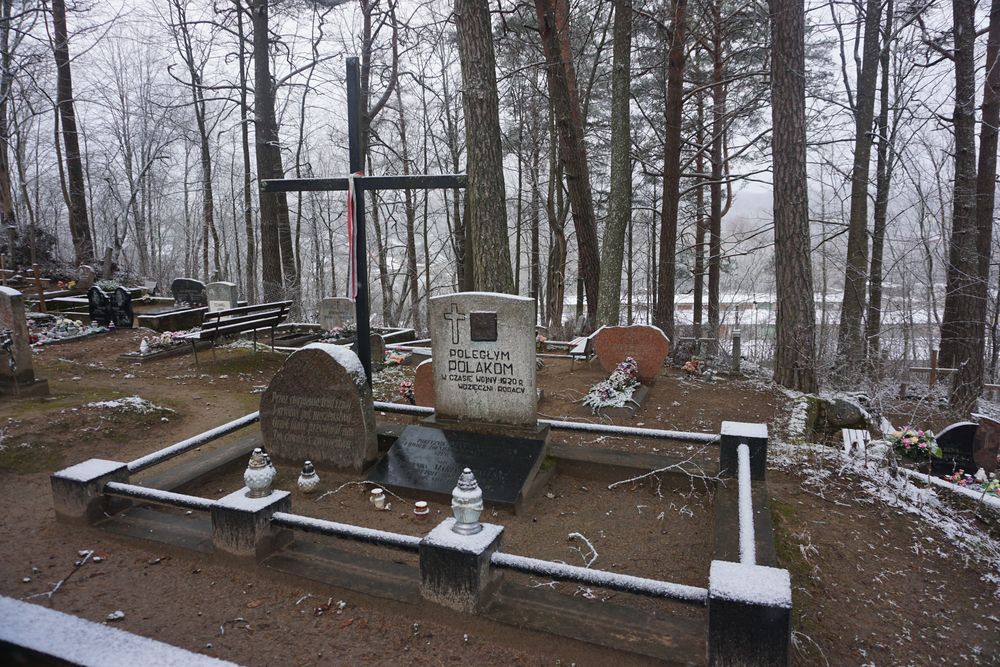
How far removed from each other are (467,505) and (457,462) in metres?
1.94

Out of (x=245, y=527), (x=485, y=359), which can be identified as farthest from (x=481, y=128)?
(x=245, y=527)

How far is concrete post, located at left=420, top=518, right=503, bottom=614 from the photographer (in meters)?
3.10

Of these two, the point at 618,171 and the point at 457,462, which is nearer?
the point at 457,462

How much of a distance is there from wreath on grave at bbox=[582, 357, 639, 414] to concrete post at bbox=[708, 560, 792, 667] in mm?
4875

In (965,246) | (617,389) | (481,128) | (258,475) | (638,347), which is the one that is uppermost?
(481,128)

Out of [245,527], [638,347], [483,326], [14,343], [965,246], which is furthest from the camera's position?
[965,246]

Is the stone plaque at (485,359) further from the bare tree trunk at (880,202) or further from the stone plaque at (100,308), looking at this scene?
the bare tree trunk at (880,202)

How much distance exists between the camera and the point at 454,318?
556cm

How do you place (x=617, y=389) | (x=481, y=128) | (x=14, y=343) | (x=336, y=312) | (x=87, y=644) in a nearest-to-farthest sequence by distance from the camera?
(x=87, y=644) → (x=14, y=343) → (x=481, y=128) → (x=617, y=389) → (x=336, y=312)

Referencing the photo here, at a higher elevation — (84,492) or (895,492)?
(84,492)

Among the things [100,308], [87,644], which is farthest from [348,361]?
[100,308]

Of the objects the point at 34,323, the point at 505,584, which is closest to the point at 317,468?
the point at 505,584

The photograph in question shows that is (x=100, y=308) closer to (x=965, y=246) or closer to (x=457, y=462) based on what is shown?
(x=457, y=462)

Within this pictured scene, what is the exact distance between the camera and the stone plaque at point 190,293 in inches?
588
